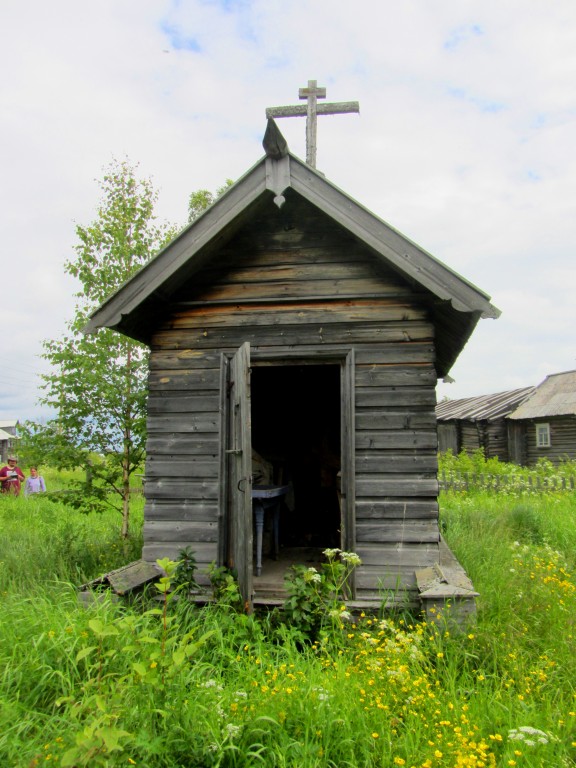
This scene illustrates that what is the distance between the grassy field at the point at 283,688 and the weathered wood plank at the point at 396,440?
152 cm

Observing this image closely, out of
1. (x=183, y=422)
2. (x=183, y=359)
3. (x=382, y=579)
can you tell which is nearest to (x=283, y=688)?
(x=382, y=579)

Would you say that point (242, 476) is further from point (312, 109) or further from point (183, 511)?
point (312, 109)

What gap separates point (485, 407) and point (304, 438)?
61.6ft

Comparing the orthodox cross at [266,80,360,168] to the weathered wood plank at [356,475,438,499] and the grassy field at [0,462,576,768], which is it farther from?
the grassy field at [0,462,576,768]

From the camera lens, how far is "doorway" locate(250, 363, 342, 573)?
29.8ft

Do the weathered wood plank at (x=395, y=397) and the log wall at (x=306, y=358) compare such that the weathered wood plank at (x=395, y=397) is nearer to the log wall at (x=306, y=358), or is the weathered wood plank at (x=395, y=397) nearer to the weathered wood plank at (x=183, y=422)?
the log wall at (x=306, y=358)

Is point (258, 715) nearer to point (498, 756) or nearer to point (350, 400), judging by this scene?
point (498, 756)

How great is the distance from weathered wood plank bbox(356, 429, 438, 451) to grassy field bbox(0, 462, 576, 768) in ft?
4.98

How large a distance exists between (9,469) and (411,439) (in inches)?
554

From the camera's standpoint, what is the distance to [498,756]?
3.15 m

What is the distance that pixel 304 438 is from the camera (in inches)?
377

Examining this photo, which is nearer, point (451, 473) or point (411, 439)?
point (411, 439)

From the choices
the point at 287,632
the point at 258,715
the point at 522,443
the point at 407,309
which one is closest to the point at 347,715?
the point at 258,715

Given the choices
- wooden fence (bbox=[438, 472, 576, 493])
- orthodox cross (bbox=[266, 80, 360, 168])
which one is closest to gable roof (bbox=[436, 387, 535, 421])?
wooden fence (bbox=[438, 472, 576, 493])
